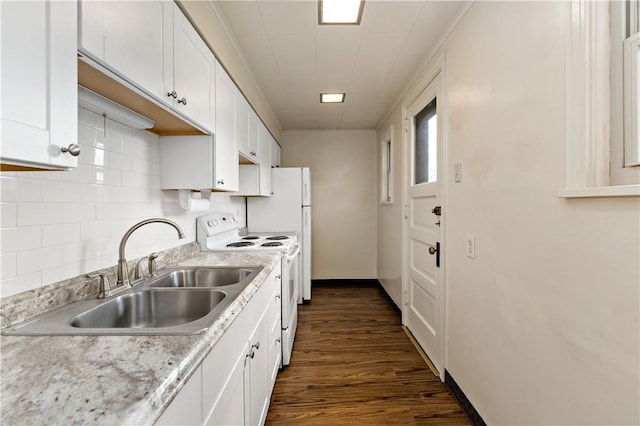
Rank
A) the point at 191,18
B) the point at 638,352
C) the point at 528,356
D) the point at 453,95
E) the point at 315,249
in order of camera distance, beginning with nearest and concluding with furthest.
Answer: the point at 638,352 < the point at 528,356 < the point at 191,18 < the point at 453,95 < the point at 315,249

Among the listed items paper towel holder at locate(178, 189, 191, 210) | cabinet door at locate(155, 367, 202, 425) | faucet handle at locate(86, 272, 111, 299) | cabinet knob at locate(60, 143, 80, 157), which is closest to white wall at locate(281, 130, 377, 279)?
paper towel holder at locate(178, 189, 191, 210)

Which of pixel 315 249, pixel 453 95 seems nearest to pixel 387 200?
pixel 315 249

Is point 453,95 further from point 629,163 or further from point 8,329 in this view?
point 8,329

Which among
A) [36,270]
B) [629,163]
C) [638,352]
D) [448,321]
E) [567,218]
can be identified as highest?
[629,163]

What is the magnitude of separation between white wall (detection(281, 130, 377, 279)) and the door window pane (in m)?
1.79

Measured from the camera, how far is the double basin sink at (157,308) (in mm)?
830

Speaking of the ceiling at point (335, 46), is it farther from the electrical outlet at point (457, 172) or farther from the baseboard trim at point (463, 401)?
the baseboard trim at point (463, 401)

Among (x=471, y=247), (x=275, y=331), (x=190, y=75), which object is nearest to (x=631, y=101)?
(x=471, y=247)

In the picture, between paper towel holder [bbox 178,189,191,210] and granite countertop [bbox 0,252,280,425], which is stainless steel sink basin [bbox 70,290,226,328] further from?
paper towel holder [bbox 178,189,191,210]

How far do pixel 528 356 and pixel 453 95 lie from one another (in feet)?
5.03

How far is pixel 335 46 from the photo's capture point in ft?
7.36

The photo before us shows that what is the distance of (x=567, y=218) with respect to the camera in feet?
3.43

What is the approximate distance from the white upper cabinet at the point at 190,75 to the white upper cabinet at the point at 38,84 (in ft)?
1.65

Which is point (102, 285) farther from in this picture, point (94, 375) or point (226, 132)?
point (226, 132)
